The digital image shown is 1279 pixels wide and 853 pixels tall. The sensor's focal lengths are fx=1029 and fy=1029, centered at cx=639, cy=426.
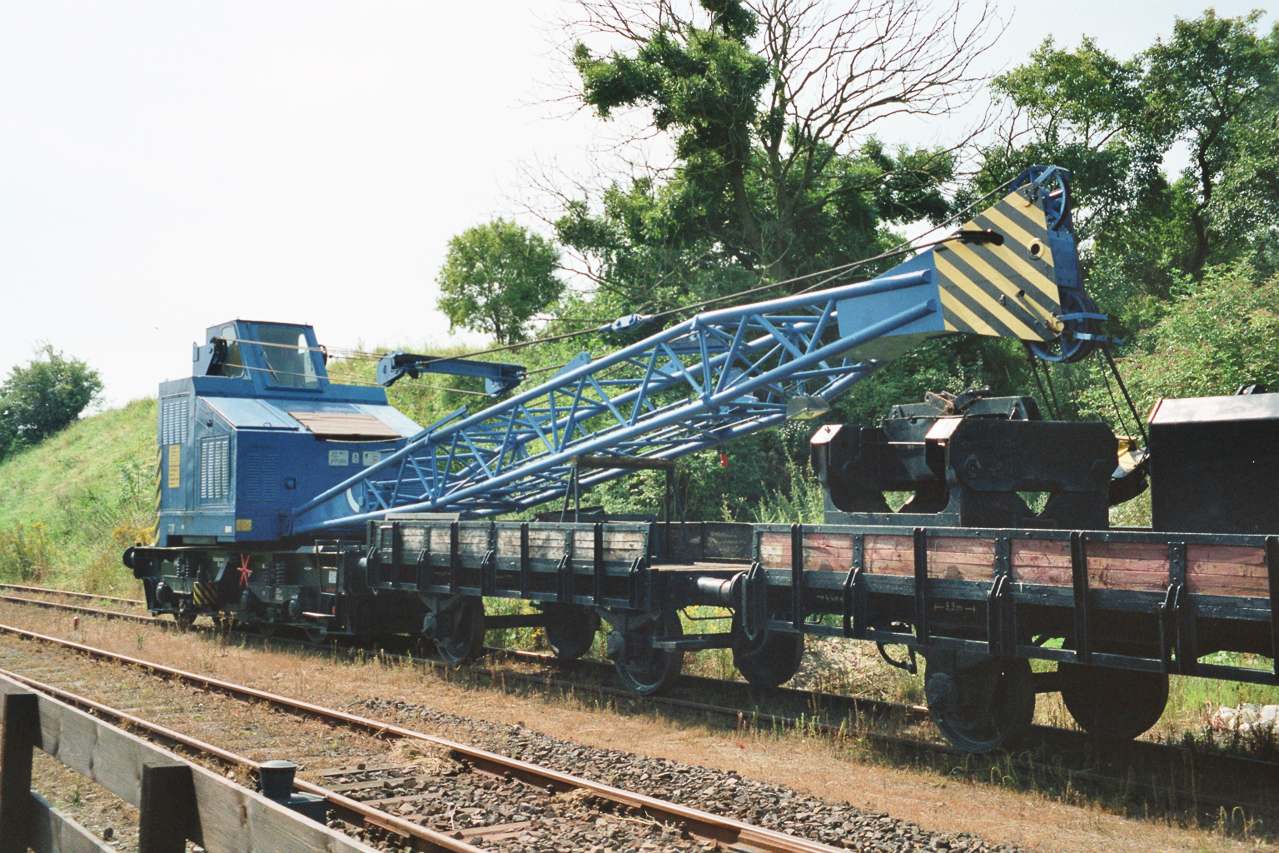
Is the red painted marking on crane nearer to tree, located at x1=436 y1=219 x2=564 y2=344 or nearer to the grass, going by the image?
the grass

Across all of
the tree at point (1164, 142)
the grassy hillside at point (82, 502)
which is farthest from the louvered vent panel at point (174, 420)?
the tree at point (1164, 142)

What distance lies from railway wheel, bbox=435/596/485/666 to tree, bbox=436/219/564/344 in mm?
30399

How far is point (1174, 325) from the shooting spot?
20188 millimetres

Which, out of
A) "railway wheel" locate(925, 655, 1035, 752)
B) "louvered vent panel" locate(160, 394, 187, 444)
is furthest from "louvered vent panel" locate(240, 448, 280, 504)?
"railway wheel" locate(925, 655, 1035, 752)

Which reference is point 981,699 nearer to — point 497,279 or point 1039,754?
point 1039,754

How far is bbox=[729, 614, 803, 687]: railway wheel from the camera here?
33.8 ft

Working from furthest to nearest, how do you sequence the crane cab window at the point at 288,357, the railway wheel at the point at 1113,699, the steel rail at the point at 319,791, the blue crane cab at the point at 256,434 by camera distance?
the crane cab window at the point at 288,357, the blue crane cab at the point at 256,434, the railway wheel at the point at 1113,699, the steel rail at the point at 319,791

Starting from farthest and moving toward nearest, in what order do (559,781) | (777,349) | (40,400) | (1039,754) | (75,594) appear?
(40,400) → (75,594) → (777,349) → (1039,754) → (559,781)

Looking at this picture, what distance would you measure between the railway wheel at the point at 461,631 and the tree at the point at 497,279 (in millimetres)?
30399

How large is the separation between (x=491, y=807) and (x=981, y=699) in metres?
3.51

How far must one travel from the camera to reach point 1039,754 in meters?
7.43

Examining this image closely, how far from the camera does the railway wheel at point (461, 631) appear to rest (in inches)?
472

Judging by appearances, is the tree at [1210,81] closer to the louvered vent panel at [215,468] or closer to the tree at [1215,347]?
the tree at [1215,347]

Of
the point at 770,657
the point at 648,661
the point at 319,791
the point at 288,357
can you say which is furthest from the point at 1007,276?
the point at 288,357
